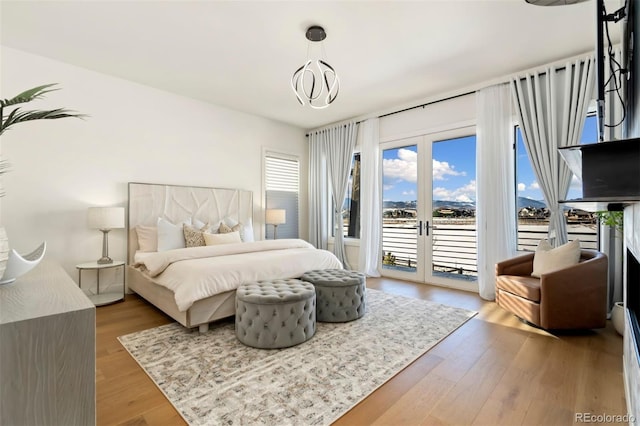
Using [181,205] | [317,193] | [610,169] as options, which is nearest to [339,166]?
[317,193]

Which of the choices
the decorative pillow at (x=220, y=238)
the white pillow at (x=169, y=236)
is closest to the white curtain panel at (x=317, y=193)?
the decorative pillow at (x=220, y=238)

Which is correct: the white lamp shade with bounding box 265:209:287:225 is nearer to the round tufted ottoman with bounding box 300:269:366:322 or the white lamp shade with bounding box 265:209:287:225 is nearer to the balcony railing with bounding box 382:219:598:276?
the balcony railing with bounding box 382:219:598:276

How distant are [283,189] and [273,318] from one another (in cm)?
378

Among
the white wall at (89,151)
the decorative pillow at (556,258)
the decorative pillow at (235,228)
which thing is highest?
the white wall at (89,151)

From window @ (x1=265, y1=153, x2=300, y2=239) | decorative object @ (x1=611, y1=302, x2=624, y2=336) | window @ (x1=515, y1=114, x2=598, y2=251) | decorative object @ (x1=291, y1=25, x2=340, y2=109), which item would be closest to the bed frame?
window @ (x1=265, y1=153, x2=300, y2=239)

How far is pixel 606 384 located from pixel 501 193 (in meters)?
2.37

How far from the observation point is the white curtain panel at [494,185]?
3.79m

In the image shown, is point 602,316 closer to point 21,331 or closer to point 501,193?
point 501,193

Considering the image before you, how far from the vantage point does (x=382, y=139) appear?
5156 mm

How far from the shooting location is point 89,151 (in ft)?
12.3

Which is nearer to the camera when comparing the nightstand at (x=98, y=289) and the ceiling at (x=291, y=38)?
the ceiling at (x=291, y=38)

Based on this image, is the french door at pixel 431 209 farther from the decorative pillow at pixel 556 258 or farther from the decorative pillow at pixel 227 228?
the decorative pillow at pixel 227 228

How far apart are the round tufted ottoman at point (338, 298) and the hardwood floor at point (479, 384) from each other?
847 millimetres

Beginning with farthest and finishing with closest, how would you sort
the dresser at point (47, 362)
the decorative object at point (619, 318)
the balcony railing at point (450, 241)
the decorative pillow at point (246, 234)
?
the decorative pillow at point (246, 234) → the balcony railing at point (450, 241) → the decorative object at point (619, 318) → the dresser at point (47, 362)
